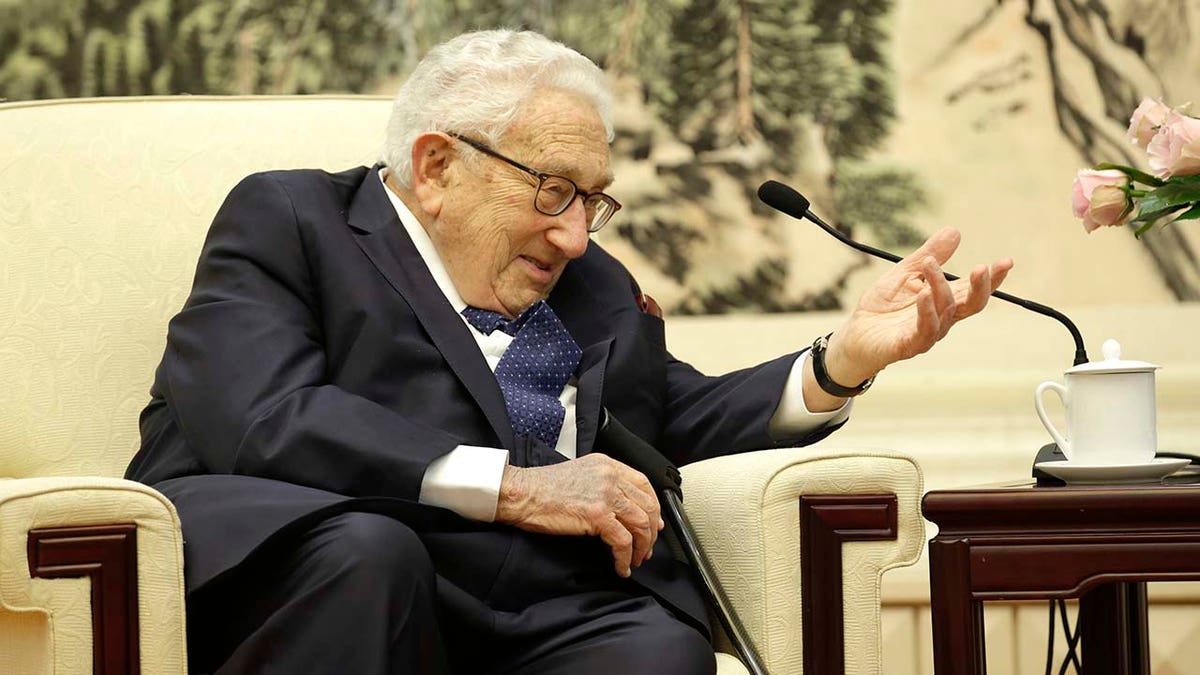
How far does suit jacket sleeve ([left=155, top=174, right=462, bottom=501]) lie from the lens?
178cm

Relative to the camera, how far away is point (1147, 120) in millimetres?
1867

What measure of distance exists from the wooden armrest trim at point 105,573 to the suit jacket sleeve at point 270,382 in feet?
0.81

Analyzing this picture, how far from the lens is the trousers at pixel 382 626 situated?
5.13 ft

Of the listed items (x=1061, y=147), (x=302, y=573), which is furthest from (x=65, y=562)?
(x=1061, y=147)

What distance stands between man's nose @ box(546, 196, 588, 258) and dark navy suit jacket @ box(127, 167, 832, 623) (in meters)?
0.14

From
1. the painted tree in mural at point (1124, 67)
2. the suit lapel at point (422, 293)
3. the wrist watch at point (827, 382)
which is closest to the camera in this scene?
the suit lapel at point (422, 293)

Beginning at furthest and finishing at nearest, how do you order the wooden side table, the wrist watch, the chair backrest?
the chair backrest → the wrist watch → the wooden side table

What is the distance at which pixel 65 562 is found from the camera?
5.16ft

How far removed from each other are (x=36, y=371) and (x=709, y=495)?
39.9 inches

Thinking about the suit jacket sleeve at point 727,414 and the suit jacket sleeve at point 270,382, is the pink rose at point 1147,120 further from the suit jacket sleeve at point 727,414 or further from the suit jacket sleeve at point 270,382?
the suit jacket sleeve at point 270,382

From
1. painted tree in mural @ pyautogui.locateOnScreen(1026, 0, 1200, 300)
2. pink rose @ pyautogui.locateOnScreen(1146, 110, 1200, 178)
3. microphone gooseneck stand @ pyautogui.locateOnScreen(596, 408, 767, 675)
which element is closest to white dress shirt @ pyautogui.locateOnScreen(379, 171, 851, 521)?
microphone gooseneck stand @ pyautogui.locateOnScreen(596, 408, 767, 675)

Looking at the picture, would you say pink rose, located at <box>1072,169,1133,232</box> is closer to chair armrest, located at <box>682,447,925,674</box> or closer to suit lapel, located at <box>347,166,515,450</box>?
chair armrest, located at <box>682,447,925,674</box>

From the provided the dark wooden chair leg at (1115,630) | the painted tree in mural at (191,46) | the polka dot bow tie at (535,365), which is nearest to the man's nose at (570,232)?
the polka dot bow tie at (535,365)

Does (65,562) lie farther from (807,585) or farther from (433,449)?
(807,585)
